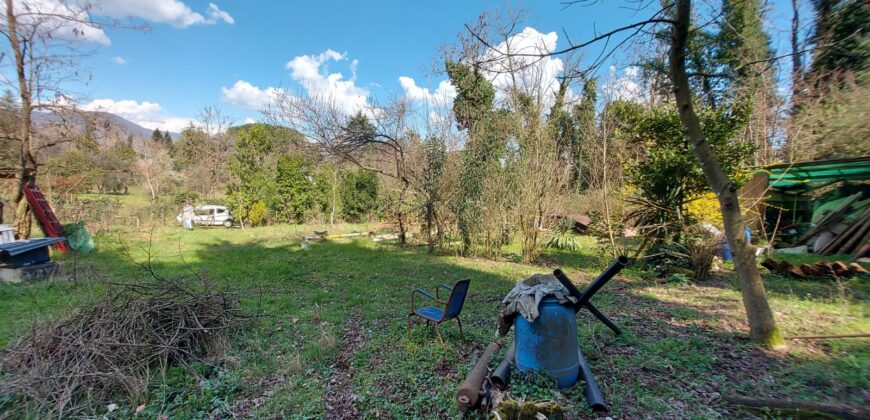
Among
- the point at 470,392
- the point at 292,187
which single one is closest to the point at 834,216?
the point at 470,392

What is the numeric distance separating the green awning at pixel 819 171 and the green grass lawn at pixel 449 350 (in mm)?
3269

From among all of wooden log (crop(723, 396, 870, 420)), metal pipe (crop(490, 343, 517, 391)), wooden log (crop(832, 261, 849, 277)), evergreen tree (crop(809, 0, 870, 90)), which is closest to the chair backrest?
metal pipe (crop(490, 343, 517, 391))

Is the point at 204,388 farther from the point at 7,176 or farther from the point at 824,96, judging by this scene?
the point at 824,96

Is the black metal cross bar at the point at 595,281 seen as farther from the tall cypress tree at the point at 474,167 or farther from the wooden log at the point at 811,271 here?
the tall cypress tree at the point at 474,167

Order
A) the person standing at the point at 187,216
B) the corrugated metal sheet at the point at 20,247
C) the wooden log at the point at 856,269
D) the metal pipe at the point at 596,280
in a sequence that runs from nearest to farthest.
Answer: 1. the metal pipe at the point at 596,280
2. the wooden log at the point at 856,269
3. the corrugated metal sheet at the point at 20,247
4. the person standing at the point at 187,216

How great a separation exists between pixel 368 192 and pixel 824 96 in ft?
52.8

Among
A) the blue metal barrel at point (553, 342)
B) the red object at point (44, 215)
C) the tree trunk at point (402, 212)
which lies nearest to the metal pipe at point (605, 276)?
the blue metal barrel at point (553, 342)

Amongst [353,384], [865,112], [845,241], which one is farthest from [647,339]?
[865,112]

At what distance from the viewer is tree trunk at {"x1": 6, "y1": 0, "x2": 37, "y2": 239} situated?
809cm

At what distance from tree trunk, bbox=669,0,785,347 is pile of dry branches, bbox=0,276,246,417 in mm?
5251

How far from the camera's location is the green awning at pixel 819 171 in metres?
7.34

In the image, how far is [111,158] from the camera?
52.0 feet

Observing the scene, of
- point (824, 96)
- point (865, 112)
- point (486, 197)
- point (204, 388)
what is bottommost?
point (204, 388)

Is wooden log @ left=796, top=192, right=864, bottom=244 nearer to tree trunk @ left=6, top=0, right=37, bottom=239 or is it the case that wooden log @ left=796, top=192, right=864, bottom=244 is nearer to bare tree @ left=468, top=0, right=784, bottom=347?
bare tree @ left=468, top=0, right=784, bottom=347
